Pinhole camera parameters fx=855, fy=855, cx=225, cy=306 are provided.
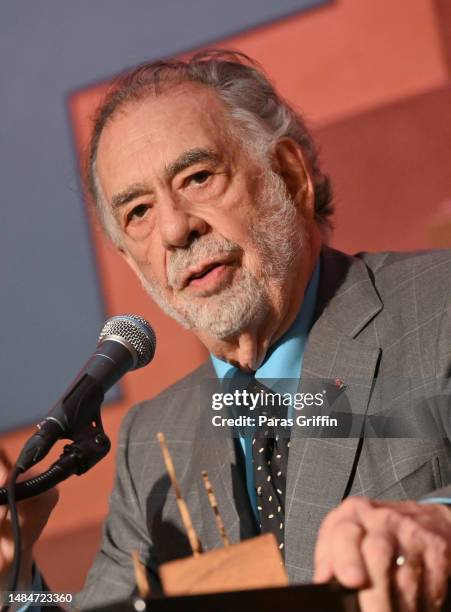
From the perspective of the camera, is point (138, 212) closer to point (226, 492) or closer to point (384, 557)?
point (226, 492)

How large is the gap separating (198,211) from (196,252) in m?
0.09

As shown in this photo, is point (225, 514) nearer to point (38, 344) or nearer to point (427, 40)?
point (38, 344)

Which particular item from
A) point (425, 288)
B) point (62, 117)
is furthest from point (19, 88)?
point (425, 288)

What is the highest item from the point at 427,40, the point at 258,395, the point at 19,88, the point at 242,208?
the point at 19,88

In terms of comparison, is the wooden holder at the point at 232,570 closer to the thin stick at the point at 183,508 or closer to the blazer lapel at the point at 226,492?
the thin stick at the point at 183,508

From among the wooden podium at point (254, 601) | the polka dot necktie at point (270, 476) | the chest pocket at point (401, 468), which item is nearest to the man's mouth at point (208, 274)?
the polka dot necktie at point (270, 476)

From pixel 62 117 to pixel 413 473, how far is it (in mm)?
1442

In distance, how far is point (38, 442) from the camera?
1.02 meters

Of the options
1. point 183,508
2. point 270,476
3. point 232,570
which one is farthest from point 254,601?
point 270,476

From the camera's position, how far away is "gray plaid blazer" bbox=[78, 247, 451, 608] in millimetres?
1304

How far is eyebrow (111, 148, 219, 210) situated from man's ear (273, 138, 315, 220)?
0.18 metres

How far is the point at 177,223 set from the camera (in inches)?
59.4

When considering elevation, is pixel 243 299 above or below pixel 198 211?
below

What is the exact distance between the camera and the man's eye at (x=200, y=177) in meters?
1.58
